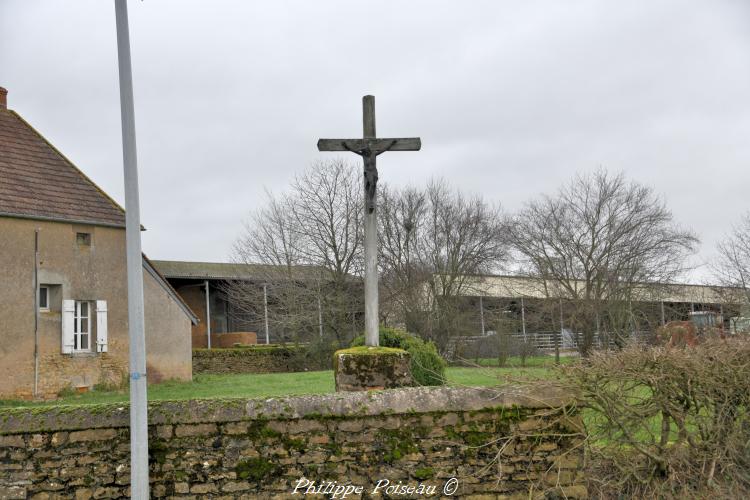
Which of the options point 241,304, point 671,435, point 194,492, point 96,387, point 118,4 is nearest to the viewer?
point 118,4

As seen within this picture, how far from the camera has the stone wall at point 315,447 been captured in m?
6.13

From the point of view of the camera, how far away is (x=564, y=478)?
6352mm

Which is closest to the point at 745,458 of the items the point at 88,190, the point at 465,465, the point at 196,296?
the point at 465,465

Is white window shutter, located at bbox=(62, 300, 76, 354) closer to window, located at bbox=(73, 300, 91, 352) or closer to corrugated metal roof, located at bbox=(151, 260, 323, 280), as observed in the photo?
window, located at bbox=(73, 300, 91, 352)

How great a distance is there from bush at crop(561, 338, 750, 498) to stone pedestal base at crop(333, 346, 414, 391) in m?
2.09

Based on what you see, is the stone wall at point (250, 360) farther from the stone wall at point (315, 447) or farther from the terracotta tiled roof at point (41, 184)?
the stone wall at point (315, 447)

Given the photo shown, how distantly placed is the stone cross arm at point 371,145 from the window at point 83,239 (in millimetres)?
12430

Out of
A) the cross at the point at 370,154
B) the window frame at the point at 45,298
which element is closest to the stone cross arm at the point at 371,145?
the cross at the point at 370,154

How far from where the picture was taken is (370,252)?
8.47m

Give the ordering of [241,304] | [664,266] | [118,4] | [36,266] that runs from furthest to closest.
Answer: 1. [241,304]
2. [664,266]
3. [36,266]
4. [118,4]

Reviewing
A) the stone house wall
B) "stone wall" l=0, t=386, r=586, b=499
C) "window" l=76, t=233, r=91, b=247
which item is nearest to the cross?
"stone wall" l=0, t=386, r=586, b=499

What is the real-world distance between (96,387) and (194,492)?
45.9 ft

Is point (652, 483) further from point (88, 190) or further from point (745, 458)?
point (88, 190)

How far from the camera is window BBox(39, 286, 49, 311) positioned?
18053mm
